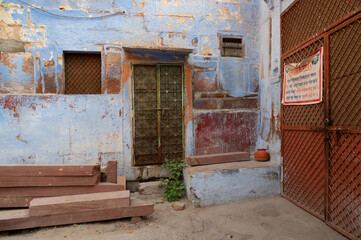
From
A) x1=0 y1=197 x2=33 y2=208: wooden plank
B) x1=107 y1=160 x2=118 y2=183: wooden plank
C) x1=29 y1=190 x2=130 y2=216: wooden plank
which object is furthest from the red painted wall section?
x1=0 y1=197 x2=33 y2=208: wooden plank

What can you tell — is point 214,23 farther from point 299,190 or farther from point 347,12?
point 299,190

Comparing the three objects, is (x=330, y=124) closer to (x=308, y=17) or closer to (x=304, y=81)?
(x=304, y=81)

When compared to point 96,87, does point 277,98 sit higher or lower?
lower

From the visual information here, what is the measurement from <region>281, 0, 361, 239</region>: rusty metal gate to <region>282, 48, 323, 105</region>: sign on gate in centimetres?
10

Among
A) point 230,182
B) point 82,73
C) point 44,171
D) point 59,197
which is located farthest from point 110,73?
point 230,182

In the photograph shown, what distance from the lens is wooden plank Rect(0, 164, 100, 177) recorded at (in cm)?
336

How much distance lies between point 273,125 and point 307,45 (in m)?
1.76

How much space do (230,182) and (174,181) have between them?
121 cm

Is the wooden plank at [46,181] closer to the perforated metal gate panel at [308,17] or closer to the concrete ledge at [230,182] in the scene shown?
A: the concrete ledge at [230,182]

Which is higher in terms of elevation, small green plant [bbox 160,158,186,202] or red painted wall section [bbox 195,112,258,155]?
red painted wall section [bbox 195,112,258,155]

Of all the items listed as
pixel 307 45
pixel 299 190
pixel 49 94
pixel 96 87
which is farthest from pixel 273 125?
pixel 49 94

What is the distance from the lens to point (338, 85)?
293cm

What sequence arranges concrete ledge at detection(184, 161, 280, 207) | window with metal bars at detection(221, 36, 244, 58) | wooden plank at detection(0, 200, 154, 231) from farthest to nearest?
window with metal bars at detection(221, 36, 244, 58)
concrete ledge at detection(184, 161, 280, 207)
wooden plank at detection(0, 200, 154, 231)

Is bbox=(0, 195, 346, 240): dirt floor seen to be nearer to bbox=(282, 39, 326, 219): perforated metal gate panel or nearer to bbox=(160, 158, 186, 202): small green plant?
bbox=(282, 39, 326, 219): perforated metal gate panel
